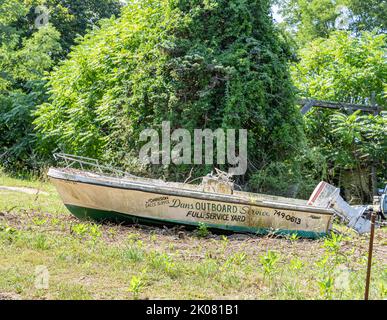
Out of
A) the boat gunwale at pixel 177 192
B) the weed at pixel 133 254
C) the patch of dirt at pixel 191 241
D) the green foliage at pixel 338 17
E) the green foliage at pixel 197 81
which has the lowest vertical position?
the patch of dirt at pixel 191 241

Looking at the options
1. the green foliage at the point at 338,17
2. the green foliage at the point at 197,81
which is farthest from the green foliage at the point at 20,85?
the green foliage at the point at 338,17

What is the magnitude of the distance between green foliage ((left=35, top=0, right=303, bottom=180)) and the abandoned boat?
161 inches

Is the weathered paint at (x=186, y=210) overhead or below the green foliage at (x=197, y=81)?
below

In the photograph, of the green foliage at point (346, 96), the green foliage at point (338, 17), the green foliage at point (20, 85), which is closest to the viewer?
the green foliage at point (346, 96)

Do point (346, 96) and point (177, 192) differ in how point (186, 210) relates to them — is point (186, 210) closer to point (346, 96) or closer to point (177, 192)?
point (177, 192)

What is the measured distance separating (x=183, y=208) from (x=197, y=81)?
555cm

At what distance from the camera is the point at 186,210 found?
9.12 meters

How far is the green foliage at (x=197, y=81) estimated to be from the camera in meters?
13.5

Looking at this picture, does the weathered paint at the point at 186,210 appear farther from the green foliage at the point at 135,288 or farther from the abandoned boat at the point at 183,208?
the green foliage at the point at 135,288

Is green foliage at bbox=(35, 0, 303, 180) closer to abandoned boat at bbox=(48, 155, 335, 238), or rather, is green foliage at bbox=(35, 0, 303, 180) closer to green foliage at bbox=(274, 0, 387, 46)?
abandoned boat at bbox=(48, 155, 335, 238)

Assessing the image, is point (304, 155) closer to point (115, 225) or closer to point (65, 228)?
point (115, 225)

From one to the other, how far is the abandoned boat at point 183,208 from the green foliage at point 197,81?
410 centimetres

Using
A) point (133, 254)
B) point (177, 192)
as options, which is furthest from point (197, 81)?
point (133, 254)

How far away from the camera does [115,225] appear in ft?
30.0
